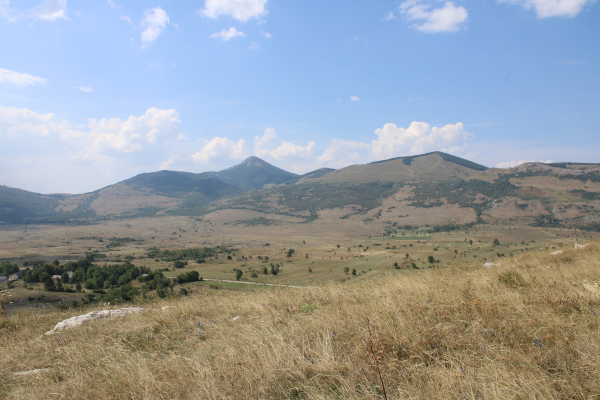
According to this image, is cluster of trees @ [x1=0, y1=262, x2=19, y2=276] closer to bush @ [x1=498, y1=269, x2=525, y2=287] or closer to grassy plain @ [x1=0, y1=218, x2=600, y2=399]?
grassy plain @ [x1=0, y1=218, x2=600, y2=399]

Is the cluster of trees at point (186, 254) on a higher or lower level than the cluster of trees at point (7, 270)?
lower

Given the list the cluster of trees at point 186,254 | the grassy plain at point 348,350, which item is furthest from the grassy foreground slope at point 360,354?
the cluster of trees at point 186,254

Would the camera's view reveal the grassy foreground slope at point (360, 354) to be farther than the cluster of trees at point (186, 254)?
No

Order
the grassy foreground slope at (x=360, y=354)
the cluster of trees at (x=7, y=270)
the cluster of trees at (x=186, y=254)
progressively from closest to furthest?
the grassy foreground slope at (x=360, y=354) → the cluster of trees at (x=7, y=270) → the cluster of trees at (x=186, y=254)

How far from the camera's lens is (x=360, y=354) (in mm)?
3783

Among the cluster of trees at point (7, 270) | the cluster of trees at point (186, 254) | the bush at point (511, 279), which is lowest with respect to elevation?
the cluster of trees at point (186, 254)

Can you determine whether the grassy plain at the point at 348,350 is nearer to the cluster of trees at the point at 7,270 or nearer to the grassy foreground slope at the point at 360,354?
the grassy foreground slope at the point at 360,354

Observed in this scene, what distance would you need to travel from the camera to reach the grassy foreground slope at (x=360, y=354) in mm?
3104

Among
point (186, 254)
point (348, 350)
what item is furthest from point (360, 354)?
point (186, 254)

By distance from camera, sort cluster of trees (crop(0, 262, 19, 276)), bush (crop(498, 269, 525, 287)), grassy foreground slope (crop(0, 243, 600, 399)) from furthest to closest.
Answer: cluster of trees (crop(0, 262, 19, 276)) < bush (crop(498, 269, 525, 287)) < grassy foreground slope (crop(0, 243, 600, 399))

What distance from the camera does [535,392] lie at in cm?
272

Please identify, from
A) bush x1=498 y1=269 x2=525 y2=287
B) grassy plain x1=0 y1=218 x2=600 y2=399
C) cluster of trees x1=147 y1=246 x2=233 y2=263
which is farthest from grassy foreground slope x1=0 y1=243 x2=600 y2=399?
cluster of trees x1=147 y1=246 x2=233 y2=263

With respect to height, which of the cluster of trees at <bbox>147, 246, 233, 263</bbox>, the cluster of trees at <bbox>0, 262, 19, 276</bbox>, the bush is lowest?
the cluster of trees at <bbox>147, 246, 233, 263</bbox>

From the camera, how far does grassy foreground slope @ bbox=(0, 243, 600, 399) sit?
3.10 meters
